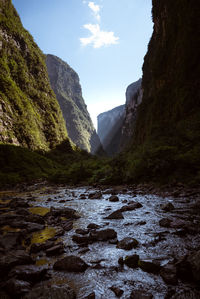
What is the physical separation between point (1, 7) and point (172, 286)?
59028 mm

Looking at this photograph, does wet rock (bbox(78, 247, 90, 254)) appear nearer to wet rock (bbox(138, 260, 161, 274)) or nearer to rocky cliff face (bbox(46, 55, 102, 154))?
wet rock (bbox(138, 260, 161, 274))

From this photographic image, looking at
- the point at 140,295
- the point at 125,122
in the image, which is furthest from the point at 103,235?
the point at 125,122

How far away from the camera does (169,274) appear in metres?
1.86

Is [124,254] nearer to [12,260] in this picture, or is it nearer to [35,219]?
[12,260]

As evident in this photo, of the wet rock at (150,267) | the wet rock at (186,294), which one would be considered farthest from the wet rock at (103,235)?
the wet rock at (186,294)

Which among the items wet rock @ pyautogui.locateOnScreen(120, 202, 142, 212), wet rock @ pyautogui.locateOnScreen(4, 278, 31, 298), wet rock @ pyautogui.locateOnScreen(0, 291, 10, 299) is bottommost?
wet rock @ pyautogui.locateOnScreen(120, 202, 142, 212)

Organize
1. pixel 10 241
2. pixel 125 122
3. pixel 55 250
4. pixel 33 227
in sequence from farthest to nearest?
pixel 125 122, pixel 33 227, pixel 10 241, pixel 55 250

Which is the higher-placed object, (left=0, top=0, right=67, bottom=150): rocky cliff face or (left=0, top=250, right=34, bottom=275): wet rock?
(left=0, top=0, right=67, bottom=150): rocky cliff face

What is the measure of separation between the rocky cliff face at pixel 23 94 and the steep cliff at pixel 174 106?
19.0 metres

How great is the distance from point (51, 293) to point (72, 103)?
139 metres

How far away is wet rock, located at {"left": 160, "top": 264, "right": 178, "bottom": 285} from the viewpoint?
1.78 m

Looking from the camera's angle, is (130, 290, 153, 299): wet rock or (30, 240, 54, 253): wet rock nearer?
(130, 290, 153, 299): wet rock

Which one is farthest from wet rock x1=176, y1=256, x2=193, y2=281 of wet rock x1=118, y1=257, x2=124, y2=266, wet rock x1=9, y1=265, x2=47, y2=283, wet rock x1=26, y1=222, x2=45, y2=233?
wet rock x1=26, y1=222, x2=45, y2=233

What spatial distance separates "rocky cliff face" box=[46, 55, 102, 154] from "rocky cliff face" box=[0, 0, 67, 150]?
71615 millimetres
